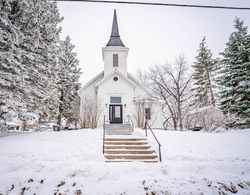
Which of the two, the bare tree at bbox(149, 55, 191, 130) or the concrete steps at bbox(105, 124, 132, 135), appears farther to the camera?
the bare tree at bbox(149, 55, 191, 130)

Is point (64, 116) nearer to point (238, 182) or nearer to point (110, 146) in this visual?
point (110, 146)

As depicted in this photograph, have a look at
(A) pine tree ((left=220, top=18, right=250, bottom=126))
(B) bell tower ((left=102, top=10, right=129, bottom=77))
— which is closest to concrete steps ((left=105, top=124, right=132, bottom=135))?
(B) bell tower ((left=102, top=10, right=129, bottom=77))

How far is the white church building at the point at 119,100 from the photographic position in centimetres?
1550

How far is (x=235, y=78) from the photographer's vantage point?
13.7 m

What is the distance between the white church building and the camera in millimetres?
15500

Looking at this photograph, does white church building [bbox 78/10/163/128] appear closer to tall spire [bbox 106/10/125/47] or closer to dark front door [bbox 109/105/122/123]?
dark front door [bbox 109/105/122/123]

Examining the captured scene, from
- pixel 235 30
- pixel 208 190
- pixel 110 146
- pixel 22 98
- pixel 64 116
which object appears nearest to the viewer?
pixel 208 190

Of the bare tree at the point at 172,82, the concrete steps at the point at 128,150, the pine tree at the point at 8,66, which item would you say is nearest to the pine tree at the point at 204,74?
the bare tree at the point at 172,82

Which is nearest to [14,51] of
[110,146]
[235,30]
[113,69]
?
[110,146]

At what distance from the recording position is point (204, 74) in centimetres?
2580

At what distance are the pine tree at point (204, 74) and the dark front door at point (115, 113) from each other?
13.9 m

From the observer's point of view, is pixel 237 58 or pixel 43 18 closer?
pixel 43 18

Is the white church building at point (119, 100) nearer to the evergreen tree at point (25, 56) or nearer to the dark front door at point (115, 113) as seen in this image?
the dark front door at point (115, 113)

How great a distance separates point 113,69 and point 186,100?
11.0 metres
